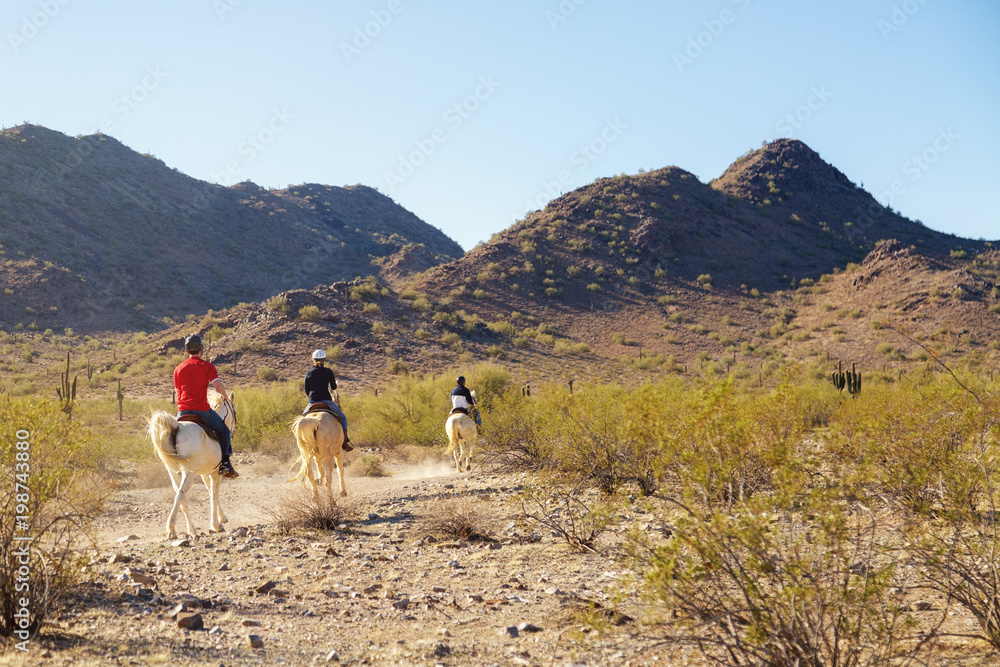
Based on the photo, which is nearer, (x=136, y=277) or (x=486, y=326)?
(x=486, y=326)

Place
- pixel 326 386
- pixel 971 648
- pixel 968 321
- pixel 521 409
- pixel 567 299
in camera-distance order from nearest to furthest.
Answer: pixel 971 648 < pixel 326 386 < pixel 521 409 < pixel 968 321 < pixel 567 299

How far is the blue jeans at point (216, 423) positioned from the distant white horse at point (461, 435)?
18.4 ft

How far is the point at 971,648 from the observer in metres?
4.56

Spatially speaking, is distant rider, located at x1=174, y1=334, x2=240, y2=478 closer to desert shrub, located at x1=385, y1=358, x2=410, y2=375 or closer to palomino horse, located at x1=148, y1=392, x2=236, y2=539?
palomino horse, located at x1=148, y1=392, x2=236, y2=539

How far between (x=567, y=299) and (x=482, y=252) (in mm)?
9140

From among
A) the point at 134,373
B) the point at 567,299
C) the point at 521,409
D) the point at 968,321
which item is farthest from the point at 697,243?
the point at 521,409

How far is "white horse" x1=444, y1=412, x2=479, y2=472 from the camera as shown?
46.0 feet

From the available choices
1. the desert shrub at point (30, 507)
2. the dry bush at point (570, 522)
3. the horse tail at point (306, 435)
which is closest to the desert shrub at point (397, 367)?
the horse tail at point (306, 435)

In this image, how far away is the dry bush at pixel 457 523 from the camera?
8.25m

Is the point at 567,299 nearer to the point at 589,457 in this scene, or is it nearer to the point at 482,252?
the point at 482,252

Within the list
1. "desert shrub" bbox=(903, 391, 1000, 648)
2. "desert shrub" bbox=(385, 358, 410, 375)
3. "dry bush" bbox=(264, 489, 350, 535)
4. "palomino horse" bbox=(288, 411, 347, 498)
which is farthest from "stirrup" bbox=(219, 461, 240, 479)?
"desert shrub" bbox=(385, 358, 410, 375)

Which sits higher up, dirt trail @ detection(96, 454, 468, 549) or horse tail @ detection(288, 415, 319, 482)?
horse tail @ detection(288, 415, 319, 482)

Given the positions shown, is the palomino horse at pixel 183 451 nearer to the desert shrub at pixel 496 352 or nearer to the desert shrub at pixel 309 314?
the desert shrub at pixel 496 352

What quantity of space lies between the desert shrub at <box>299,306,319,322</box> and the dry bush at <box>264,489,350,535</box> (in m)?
32.6
